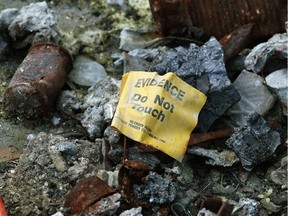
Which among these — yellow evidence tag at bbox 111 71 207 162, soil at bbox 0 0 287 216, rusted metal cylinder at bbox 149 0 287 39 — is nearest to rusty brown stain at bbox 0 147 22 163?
soil at bbox 0 0 287 216

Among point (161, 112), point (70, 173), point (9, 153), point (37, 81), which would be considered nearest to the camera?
point (70, 173)

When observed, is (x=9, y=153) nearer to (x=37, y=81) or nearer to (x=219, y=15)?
(x=37, y=81)

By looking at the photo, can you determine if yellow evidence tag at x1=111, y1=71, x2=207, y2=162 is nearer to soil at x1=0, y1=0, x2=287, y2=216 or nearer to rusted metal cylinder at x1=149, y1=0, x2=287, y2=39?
soil at x1=0, y1=0, x2=287, y2=216

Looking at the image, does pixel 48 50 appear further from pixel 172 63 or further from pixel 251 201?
pixel 251 201

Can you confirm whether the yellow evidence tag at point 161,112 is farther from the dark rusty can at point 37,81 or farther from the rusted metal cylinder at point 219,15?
the rusted metal cylinder at point 219,15

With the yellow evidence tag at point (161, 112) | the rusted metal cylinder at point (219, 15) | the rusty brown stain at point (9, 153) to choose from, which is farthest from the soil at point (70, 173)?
the rusted metal cylinder at point (219, 15)

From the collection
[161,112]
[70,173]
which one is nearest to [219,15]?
[161,112]
